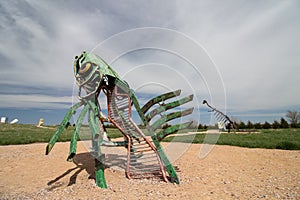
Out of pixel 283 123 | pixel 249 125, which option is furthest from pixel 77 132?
pixel 283 123

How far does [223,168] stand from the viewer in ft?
17.6

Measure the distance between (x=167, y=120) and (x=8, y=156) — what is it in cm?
620

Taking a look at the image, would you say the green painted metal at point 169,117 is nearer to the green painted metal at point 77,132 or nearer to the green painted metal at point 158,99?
the green painted metal at point 158,99

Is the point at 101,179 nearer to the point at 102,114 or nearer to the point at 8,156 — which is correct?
the point at 102,114

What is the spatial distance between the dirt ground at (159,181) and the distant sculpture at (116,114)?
45 centimetres

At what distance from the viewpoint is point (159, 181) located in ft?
14.3

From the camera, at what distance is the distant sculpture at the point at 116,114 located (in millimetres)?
3953

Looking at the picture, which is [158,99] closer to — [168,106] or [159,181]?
[168,106]

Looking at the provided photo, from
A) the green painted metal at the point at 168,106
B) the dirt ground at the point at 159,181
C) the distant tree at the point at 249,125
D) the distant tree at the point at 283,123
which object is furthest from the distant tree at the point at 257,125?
the green painted metal at the point at 168,106

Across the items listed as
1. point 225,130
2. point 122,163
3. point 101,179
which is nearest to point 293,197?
point 101,179

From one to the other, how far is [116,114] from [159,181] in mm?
2024

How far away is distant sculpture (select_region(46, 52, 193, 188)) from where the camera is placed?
395 cm

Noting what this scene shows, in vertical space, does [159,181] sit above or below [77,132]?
below

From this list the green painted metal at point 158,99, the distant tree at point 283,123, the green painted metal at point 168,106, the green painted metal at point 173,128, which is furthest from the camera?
the distant tree at point 283,123
